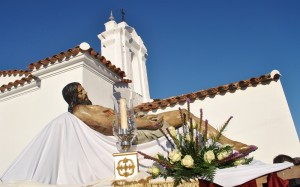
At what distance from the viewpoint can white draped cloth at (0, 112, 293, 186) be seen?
2637 millimetres

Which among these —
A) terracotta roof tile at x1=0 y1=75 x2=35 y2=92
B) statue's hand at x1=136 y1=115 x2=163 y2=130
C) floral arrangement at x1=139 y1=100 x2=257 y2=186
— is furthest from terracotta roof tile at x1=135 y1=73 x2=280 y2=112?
floral arrangement at x1=139 y1=100 x2=257 y2=186

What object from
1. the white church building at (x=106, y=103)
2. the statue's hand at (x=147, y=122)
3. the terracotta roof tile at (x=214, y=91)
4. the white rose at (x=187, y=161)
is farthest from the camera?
the terracotta roof tile at (x=214, y=91)

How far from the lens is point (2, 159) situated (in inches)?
251

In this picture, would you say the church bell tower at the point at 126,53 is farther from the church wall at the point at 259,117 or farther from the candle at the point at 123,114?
the candle at the point at 123,114

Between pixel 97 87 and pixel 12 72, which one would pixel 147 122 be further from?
pixel 12 72

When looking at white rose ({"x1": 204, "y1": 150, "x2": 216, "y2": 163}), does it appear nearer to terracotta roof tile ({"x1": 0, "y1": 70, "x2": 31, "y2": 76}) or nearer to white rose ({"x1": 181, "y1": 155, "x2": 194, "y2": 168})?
white rose ({"x1": 181, "y1": 155, "x2": 194, "y2": 168})

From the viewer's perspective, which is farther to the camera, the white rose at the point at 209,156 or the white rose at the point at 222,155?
the white rose at the point at 222,155

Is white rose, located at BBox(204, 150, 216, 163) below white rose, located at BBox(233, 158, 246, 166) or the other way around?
the other way around

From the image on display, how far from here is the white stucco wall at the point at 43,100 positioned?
19.0 feet

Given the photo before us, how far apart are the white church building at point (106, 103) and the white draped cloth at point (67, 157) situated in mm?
2597

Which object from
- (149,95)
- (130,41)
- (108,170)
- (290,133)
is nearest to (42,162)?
(108,170)

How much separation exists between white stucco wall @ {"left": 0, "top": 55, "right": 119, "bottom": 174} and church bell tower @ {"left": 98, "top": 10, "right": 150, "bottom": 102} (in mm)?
3370

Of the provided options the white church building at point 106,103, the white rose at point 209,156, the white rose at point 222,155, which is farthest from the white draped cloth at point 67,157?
the white church building at point 106,103

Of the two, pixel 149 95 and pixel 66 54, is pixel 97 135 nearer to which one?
pixel 66 54
